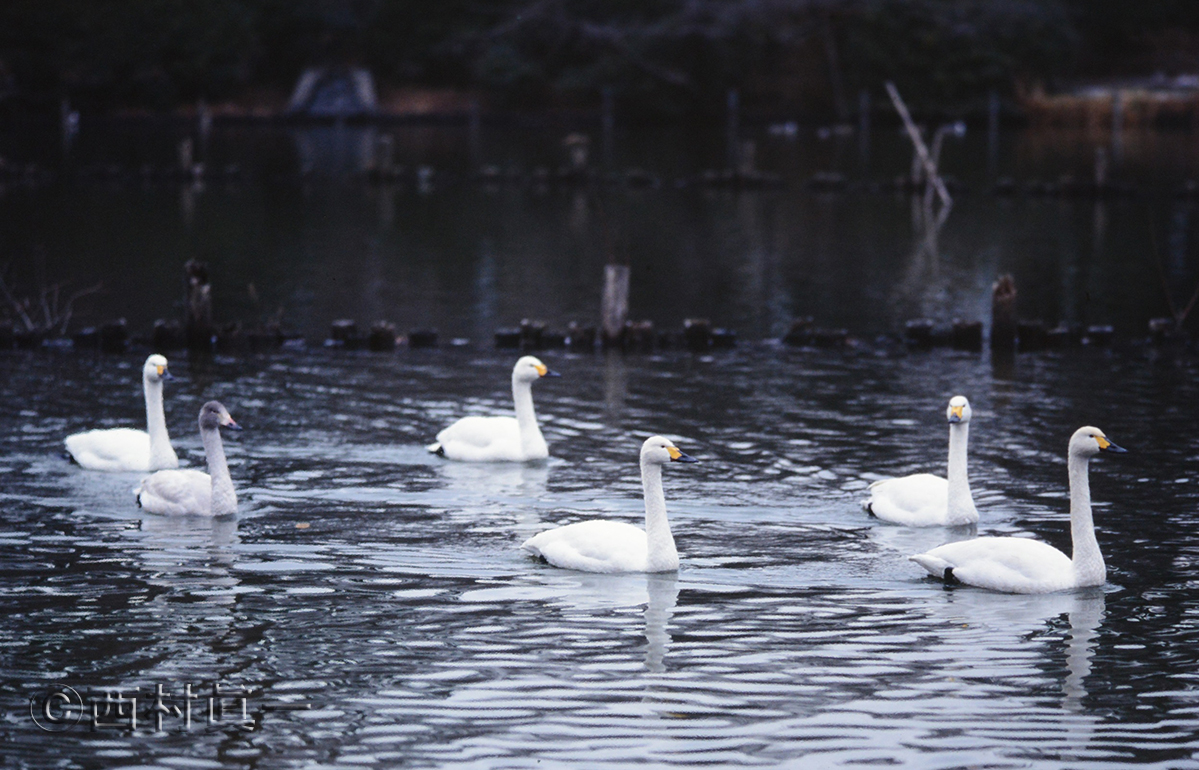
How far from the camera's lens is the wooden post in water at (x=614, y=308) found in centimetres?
2064

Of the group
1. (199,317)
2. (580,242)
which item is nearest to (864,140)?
(580,242)

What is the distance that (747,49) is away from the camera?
7531 cm

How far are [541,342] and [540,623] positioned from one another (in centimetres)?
1120

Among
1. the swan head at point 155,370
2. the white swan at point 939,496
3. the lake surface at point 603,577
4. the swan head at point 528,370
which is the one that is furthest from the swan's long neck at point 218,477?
the white swan at point 939,496

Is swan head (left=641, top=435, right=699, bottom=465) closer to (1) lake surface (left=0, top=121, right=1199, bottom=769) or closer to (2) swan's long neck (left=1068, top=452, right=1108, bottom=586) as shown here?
(1) lake surface (left=0, top=121, right=1199, bottom=769)

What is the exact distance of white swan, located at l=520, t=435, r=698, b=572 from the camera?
11117 mm

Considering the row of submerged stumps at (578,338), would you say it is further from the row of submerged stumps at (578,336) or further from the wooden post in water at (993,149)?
the wooden post in water at (993,149)

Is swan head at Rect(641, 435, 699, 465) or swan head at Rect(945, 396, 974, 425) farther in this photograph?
swan head at Rect(945, 396, 974, 425)

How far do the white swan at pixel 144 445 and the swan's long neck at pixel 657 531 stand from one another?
4736mm

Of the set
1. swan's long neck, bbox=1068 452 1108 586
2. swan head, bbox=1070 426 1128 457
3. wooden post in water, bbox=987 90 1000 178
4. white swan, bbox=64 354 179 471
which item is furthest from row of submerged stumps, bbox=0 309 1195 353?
wooden post in water, bbox=987 90 1000 178

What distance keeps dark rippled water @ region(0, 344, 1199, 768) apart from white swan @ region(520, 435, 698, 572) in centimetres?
12

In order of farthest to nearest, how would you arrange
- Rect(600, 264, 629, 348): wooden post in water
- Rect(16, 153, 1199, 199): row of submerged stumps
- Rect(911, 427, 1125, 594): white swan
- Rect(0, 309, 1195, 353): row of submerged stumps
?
Rect(16, 153, 1199, 199): row of submerged stumps < Rect(600, 264, 629, 348): wooden post in water < Rect(0, 309, 1195, 353): row of submerged stumps < Rect(911, 427, 1125, 594): white swan

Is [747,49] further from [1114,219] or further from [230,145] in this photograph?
[1114,219]

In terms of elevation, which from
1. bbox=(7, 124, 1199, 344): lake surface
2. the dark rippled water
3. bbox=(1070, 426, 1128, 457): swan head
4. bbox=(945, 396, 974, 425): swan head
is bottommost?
the dark rippled water
